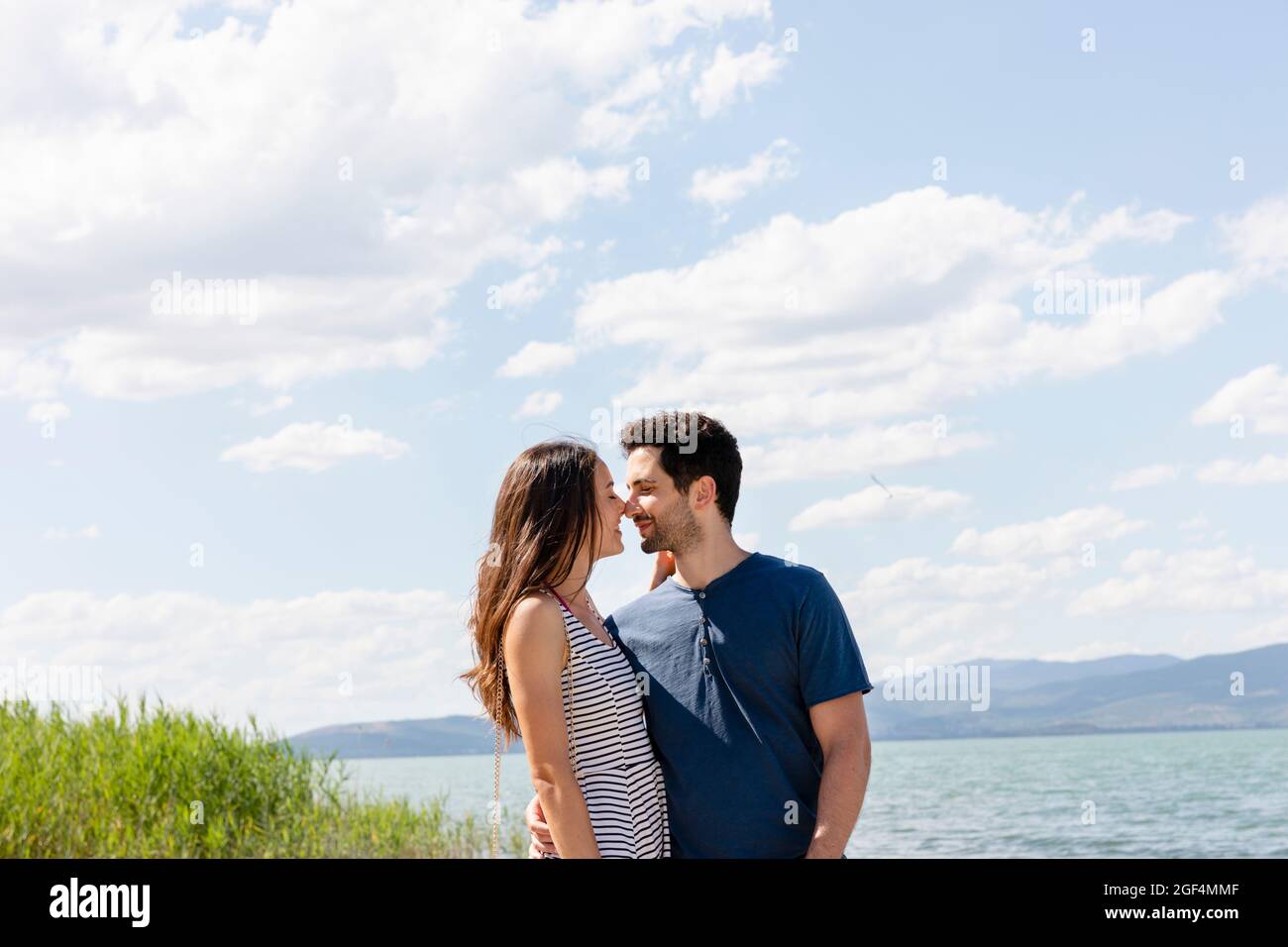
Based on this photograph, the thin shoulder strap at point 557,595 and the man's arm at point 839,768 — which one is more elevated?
the thin shoulder strap at point 557,595

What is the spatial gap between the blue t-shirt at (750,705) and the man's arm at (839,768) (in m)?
0.05

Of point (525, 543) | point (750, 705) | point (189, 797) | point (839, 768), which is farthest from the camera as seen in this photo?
point (189, 797)

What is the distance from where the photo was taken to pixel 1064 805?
136 ft

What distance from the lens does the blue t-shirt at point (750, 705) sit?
11.9 ft

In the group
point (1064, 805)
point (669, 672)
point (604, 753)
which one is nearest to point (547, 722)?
point (604, 753)

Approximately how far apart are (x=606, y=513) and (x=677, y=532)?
408mm

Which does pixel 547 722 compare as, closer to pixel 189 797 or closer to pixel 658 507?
pixel 658 507

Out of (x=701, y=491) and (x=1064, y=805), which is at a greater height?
(x=701, y=491)

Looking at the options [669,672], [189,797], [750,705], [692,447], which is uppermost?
[692,447]

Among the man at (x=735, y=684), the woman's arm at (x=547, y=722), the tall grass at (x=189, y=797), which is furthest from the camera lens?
the tall grass at (x=189, y=797)

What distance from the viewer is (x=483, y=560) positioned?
139 inches

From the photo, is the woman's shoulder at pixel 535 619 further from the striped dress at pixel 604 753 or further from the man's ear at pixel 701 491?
the man's ear at pixel 701 491

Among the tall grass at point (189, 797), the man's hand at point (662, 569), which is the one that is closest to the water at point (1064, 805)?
A: the tall grass at point (189, 797)
